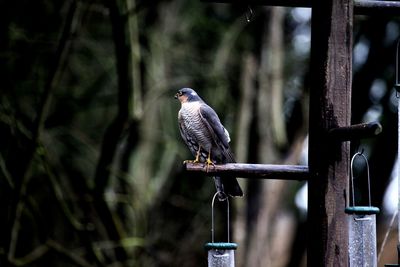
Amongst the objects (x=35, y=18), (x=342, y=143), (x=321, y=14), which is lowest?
(x=342, y=143)

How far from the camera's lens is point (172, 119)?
1070 cm

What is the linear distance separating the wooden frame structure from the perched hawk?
2.70ft

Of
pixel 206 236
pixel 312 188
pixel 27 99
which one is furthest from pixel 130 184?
pixel 312 188

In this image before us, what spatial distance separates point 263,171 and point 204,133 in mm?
1361

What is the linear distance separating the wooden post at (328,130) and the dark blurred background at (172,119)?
445 cm

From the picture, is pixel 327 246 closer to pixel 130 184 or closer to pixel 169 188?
pixel 130 184

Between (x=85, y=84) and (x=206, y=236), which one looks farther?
(x=206, y=236)

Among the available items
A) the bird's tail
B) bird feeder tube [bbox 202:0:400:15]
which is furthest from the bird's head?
bird feeder tube [bbox 202:0:400:15]

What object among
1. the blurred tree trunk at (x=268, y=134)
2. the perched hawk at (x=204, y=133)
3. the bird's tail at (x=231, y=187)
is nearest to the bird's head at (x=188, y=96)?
the perched hawk at (x=204, y=133)

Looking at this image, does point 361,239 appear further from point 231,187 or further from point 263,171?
point 231,187

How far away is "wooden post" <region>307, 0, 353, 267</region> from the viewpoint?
3779mm

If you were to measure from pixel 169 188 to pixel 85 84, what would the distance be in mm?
1528

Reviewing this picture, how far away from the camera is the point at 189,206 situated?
34.9 feet

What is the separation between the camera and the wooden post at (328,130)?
3779 mm
